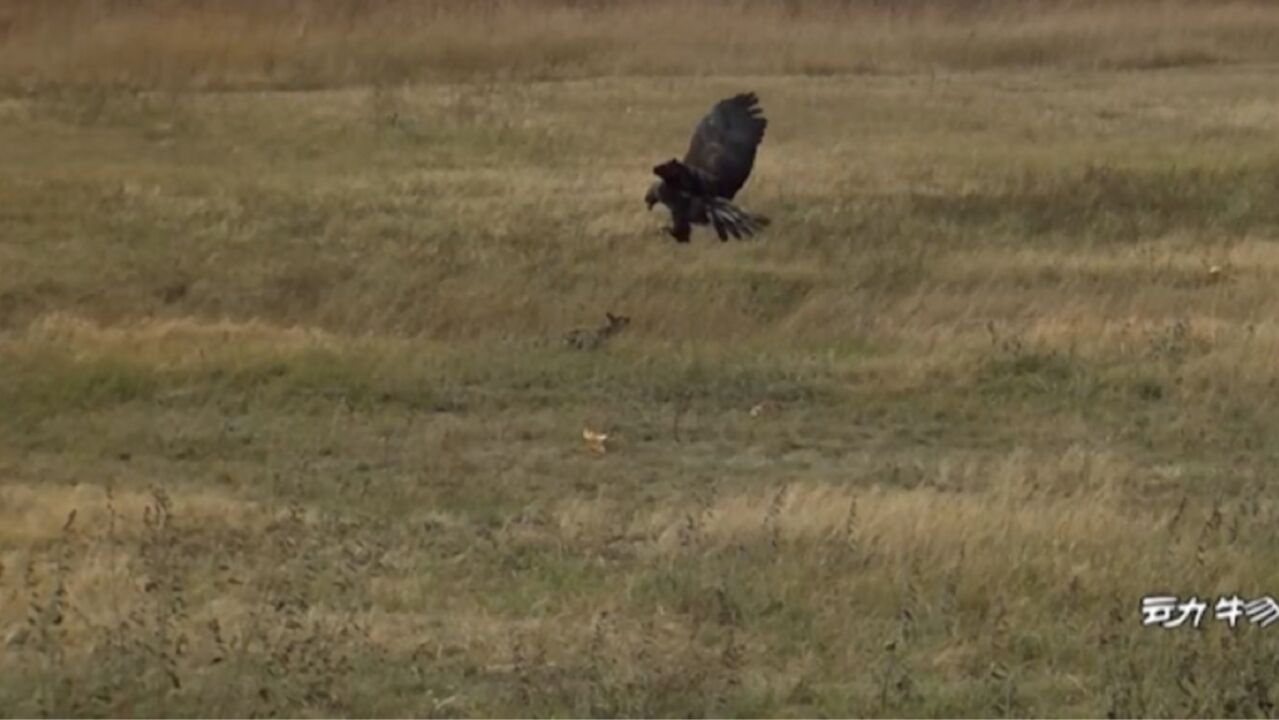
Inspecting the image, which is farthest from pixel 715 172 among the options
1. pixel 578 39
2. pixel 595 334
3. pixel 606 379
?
pixel 578 39

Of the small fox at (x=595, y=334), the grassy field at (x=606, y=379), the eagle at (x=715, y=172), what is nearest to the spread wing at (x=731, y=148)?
the eagle at (x=715, y=172)

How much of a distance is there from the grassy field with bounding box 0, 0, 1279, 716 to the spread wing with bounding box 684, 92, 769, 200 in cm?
119

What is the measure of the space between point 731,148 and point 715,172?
5.1 inches

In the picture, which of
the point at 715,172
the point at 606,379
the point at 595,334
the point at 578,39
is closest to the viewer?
the point at 715,172

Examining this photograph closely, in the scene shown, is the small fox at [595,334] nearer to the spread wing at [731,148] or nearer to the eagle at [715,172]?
the eagle at [715,172]

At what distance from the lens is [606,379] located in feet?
37.3

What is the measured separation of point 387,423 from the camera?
33.9 feet

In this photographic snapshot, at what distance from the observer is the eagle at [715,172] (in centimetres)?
976

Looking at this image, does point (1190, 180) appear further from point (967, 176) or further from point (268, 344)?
point (268, 344)

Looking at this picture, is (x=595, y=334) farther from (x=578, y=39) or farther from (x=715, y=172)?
(x=578, y=39)

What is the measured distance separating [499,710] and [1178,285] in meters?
8.64

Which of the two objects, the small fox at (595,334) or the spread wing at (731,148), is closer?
the spread wing at (731,148)

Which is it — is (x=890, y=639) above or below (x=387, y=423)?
above

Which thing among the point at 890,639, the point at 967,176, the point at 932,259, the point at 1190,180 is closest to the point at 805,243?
the point at 932,259
